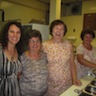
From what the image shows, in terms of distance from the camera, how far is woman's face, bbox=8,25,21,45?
1.46 m

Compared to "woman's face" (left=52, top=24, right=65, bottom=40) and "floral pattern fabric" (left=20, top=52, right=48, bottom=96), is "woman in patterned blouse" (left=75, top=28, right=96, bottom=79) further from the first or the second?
"floral pattern fabric" (left=20, top=52, right=48, bottom=96)

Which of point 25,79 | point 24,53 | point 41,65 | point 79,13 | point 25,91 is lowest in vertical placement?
point 25,91

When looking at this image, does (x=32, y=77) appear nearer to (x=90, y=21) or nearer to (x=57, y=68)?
(x=57, y=68)

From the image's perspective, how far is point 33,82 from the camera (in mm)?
1516

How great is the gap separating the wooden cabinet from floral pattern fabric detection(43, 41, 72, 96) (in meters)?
3.76

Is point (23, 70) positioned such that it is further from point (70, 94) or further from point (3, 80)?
point (70, 94)

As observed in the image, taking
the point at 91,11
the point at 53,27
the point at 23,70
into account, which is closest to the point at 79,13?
the point at 91,11

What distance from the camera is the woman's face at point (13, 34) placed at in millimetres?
1455

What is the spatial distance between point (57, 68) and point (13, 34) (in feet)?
1.87

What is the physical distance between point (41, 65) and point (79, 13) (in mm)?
4612

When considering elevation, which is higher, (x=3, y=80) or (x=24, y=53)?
(x=24, y=53)

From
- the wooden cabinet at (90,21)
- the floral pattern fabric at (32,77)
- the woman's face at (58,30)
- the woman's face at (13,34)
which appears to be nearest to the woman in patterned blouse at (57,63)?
the woman's face at (58,30)

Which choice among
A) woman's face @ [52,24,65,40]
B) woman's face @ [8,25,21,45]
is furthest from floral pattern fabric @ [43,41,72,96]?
woman's face @ [8,25,21,45]

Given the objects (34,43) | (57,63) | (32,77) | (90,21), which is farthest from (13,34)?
(90,21)
